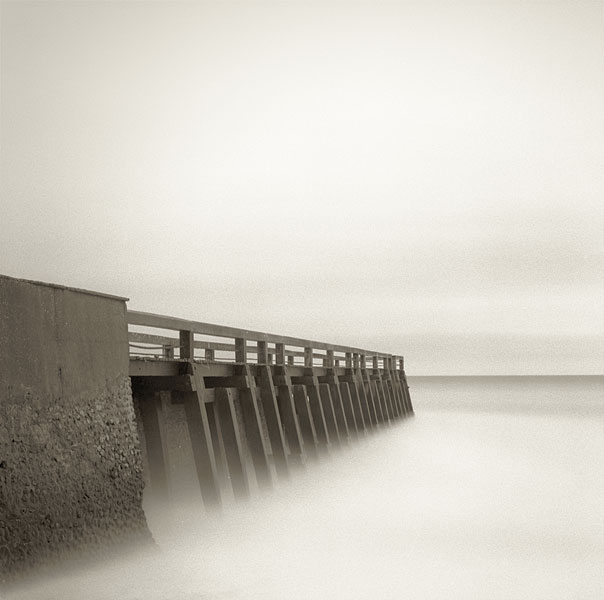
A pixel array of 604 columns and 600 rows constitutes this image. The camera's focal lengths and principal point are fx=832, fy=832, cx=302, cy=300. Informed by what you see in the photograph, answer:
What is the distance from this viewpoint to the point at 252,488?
1085 cm

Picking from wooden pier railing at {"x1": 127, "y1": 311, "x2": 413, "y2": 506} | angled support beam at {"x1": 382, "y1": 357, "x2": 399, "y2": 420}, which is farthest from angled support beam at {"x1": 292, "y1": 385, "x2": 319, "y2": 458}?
angled support beam at {"x1": 382, "y1": 357, "x2": 399, "y2": 420}

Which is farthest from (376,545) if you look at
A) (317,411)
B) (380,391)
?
(380,391)

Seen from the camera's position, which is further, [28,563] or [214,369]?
[214,369]

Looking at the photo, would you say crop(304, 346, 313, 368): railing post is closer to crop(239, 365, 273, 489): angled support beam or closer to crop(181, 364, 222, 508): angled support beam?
crop(239, 365, 273, 489): angled support beam

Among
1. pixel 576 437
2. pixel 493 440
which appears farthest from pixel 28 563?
pixel 576 437

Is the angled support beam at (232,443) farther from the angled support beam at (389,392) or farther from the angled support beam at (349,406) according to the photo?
the angled support beam at (389,392)

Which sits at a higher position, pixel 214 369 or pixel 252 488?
pixel 214 369

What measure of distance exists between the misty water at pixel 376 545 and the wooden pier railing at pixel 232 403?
43cm

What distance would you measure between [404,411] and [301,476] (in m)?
23.2

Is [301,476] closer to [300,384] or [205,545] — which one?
[300,384]

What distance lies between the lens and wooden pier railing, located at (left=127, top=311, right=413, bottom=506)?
27.0 ft

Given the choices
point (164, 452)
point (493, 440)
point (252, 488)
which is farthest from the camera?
point (493, 440)

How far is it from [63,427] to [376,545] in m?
3.64

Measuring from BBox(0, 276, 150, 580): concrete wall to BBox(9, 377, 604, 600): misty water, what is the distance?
0.31 meters
